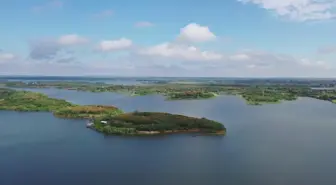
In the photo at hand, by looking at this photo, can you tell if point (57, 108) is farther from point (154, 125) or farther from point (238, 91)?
point (238, 91)

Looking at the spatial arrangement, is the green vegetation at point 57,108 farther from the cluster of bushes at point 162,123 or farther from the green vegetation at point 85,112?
the cluster of bushes at point 162,123

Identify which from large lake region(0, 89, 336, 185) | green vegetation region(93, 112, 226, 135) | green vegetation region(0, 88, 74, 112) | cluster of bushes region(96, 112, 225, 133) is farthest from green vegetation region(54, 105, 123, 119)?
cluster of bushes region(96, 112, 225, 133)

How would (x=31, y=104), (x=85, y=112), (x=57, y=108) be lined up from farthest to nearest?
(x=31, y=104) < (x=57, y=108) < (x=85, y=112)

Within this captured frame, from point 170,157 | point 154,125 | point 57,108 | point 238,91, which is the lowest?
point 170,157

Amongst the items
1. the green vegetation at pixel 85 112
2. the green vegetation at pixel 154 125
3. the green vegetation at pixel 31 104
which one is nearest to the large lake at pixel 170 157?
the green vegetation at pixel 154 125

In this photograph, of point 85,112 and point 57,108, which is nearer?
point 85,112

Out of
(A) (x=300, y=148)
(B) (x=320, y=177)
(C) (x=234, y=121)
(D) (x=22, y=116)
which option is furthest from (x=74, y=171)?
(D) (x=22, y=116)

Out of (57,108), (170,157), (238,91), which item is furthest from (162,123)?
(238,91)

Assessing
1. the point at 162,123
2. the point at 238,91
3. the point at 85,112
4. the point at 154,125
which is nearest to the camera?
the point at 154,125
